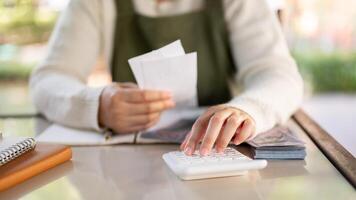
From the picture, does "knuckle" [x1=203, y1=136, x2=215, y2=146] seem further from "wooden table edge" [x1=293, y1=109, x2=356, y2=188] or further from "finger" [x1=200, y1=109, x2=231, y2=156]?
"wooden table edge" [x1=293, y1=109, x2=356, y2=188]

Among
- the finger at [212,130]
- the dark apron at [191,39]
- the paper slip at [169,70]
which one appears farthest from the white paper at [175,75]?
the dark apron at [191,39]

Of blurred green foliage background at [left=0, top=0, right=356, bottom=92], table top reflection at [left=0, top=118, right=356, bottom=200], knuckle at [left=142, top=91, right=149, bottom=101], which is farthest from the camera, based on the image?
blurred green foliage background at [left=0, top=0, right=356, bottom=92]

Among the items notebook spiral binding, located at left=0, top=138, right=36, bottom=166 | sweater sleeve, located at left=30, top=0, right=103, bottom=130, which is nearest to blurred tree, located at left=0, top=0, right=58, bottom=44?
sweater sleeve, located at left=30, top=0, right=103, bottom=130

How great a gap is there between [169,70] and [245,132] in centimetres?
16

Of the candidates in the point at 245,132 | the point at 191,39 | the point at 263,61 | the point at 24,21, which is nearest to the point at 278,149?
the point at 245,132

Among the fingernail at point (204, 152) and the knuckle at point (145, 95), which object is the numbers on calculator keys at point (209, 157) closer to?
the fingernail at point (204, 152)

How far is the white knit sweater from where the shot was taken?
0.91 metres

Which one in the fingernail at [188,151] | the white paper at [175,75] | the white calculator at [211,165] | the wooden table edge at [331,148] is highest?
the white paper at [175,75]

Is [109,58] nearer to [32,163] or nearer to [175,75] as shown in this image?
[175,75]

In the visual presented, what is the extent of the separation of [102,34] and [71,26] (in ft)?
0.25

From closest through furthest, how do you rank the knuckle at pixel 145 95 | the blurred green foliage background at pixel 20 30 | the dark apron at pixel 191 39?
the knuckle at pixel 145 95 → the dark apron at pixel 191 39 → the blurred green foliage background at pixel 20 30

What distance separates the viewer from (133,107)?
87cm

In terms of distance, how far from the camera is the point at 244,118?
759 millimetres

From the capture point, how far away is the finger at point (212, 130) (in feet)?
2.23
